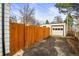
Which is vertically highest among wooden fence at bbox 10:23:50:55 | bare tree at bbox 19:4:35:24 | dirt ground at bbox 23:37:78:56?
bare tree at bbox 19:4:35:24

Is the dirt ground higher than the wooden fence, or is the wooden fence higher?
the wooden fence

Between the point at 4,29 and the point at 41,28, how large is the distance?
0.39m

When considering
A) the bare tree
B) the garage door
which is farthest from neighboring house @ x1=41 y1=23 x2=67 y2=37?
the bare tree

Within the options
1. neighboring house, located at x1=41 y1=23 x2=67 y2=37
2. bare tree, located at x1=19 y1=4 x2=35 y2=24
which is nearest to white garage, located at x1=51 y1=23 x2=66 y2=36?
neighboring house, located at x1=41 y1=23 x2=67 y2=37

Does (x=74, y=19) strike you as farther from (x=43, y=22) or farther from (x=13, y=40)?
(x=13, y=40)

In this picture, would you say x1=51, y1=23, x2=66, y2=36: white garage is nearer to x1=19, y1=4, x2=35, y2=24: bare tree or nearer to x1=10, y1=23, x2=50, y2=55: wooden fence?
x1=10, y1=23, x2=50, y2=55: wooden fence

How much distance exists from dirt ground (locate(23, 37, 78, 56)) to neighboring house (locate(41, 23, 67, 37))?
5cm

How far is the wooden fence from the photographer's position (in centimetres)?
189

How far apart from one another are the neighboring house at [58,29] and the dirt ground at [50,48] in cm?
5

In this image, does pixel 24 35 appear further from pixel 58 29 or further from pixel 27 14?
pixel 58 29

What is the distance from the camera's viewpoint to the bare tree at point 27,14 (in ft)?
6.21

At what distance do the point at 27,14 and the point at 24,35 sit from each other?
0.74 ft

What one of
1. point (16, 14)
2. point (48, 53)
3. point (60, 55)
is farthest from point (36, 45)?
point (16, 14)

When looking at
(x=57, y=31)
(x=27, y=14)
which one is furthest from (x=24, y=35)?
(x=57, y=31)
